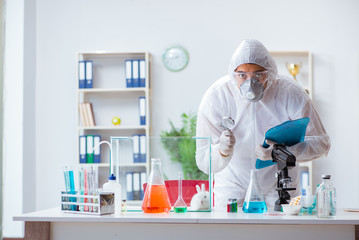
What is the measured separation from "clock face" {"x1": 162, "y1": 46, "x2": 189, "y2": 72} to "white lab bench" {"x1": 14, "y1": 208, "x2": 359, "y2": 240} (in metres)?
3.18

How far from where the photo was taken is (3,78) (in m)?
4.88

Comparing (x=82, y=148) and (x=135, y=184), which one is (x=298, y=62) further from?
(x=135, y=184)

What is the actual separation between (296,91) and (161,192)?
3.02ft

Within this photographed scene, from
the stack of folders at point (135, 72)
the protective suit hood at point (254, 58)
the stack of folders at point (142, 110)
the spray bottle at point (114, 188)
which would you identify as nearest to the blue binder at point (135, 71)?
the stack of folders at point (135, 72)

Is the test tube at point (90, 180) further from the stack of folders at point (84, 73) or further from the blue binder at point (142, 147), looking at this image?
the stack of folders at point (84, 73)

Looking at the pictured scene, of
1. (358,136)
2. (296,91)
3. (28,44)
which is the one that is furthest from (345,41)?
(28,44)

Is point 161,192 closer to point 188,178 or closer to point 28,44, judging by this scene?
point 188,178

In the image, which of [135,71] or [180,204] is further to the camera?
[135,71]

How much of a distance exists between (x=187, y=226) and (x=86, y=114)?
10.5 feet

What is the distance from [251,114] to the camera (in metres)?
2.54

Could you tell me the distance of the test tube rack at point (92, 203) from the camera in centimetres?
196

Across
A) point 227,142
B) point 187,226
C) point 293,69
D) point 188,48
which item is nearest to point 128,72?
point 188,48

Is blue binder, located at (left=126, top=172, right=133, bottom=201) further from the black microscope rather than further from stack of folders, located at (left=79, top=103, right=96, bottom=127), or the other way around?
stack of folders, located at (left=79, top=103, right=96, bottom=127)

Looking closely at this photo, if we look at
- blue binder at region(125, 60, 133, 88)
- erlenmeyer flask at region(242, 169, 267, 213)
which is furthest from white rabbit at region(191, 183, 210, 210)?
blue binder at region(125, 60, 133, 88)
